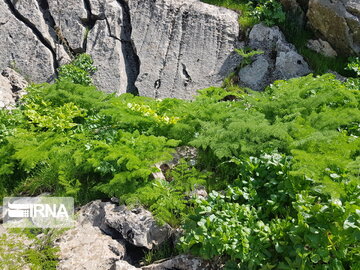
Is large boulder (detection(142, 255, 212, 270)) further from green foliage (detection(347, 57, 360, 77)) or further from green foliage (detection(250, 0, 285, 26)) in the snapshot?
green foliage (detection(250, 0, 285, 26))

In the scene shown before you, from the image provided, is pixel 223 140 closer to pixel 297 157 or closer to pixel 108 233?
pixel 297 157

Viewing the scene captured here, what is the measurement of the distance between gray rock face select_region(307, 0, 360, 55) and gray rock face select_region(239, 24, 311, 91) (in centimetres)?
82

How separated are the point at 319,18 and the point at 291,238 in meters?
6.89

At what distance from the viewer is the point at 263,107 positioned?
19.0 feet

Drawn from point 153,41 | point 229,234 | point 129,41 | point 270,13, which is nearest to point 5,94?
point 129,41

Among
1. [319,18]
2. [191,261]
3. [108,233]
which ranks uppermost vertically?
[319,18]

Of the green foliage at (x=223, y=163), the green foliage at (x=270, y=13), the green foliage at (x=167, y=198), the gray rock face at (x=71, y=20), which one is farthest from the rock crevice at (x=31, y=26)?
the green foliage at (x=167, y=198)

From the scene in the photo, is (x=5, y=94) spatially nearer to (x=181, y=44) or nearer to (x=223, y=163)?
(x=181, y=44)

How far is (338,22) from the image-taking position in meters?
8.46

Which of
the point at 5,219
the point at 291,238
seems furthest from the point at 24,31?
the point at 291,238

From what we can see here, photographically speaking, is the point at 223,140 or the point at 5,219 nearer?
the point at 5,219

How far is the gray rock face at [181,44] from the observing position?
864cm

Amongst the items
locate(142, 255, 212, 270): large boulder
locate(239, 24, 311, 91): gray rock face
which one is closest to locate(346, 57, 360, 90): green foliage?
locate(239, 24, 311, 91): gray rock face

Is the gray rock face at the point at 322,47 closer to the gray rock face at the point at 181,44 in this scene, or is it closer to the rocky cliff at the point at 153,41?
the rocky cliff at the point at 153,41
